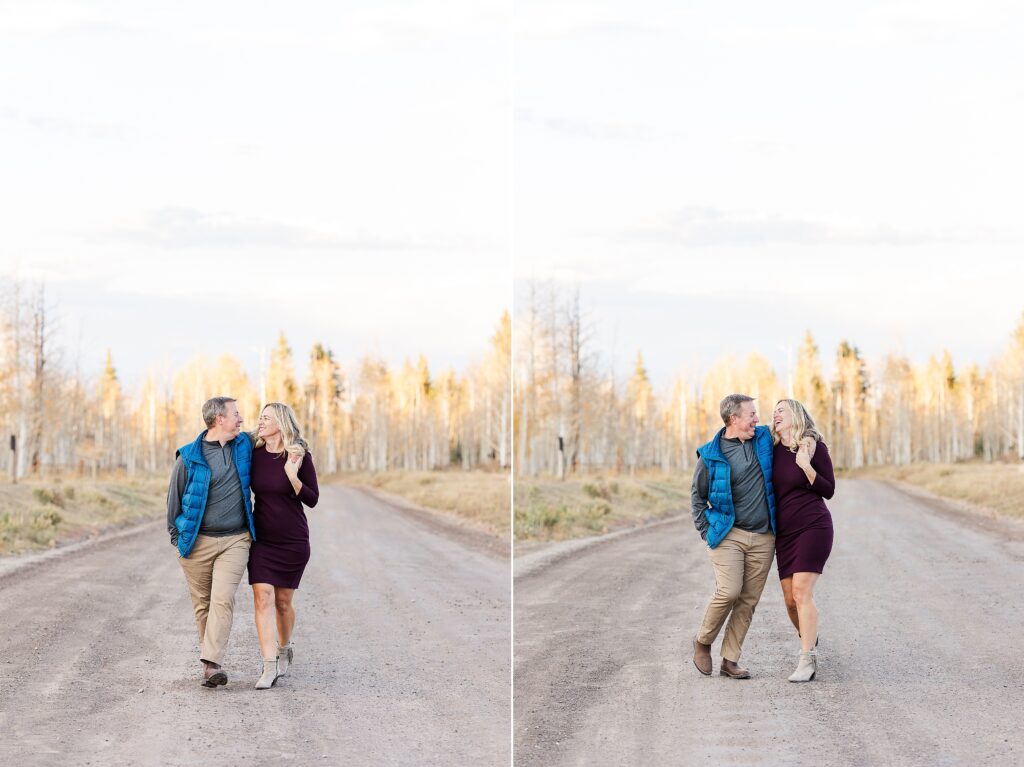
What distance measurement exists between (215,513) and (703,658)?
2.68 metres

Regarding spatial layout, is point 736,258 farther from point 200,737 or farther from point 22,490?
point 200,737

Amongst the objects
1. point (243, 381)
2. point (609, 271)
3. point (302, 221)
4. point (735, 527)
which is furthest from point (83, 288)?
point (735, 527)

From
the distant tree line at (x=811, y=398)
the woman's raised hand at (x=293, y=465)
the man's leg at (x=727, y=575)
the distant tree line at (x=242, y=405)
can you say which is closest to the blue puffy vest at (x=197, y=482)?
the woman's raised hand at (x=293, y=465)

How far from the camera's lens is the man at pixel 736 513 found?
6.31 metres

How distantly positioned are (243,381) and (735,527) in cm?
3757

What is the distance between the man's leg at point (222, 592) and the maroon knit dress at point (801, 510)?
9.18ft

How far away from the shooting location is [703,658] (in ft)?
21.5

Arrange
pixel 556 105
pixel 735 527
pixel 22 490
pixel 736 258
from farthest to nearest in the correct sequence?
1. pixel 736 258
2. pixel 556 105
3. pixel 22 490
4. pixel 735 527

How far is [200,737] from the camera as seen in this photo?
17.5 ft

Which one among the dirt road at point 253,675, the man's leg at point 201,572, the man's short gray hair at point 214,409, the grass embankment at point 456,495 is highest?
the man's short gray hair at point 214,409

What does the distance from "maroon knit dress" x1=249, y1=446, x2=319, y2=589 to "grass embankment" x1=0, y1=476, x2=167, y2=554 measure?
847 centimetres

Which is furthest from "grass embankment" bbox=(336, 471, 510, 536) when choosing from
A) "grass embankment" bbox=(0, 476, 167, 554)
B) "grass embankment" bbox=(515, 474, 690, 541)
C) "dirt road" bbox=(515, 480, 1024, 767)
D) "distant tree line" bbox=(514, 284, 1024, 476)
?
"dirt road" bbox=(515, 480, 1024, 767)

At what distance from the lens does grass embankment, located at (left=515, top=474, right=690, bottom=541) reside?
17266mm

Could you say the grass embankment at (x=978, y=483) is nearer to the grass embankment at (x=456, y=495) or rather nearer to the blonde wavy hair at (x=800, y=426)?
the grass embankment at (x=456, y=495)
